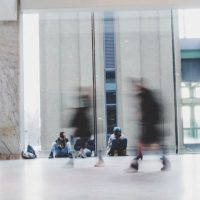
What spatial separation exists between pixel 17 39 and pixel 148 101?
23.1 feet

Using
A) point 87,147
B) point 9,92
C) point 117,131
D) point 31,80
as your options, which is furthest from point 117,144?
point 9,92

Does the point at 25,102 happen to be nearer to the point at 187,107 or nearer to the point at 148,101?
the point at 187,107

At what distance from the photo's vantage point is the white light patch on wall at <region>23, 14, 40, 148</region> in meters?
15.0

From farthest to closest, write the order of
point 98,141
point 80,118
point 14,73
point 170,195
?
point 98,141 < point 14,73 < point 80,118 < point 170,195

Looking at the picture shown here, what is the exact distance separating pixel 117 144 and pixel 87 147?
3.57 feet

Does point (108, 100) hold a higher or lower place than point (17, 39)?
lower

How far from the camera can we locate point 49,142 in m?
15.2

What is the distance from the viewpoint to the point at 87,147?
14.8 m

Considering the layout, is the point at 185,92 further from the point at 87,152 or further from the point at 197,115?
the point at 87,152

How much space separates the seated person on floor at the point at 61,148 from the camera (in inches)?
562

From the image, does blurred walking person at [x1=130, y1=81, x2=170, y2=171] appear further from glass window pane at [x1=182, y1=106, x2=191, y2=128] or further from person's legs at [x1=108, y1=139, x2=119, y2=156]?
glass window pane at [x1=182, y1=106, x2=191, y2=128]

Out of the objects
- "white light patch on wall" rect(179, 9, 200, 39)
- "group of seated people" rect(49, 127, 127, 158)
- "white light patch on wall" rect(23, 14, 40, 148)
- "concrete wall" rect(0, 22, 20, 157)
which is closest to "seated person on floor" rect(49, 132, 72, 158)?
"group of seated people" rect(49, 127, 127, 158)

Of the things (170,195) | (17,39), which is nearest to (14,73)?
(17,39)

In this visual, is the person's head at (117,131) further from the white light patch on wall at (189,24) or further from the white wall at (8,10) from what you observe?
the white wall at (8,10)
